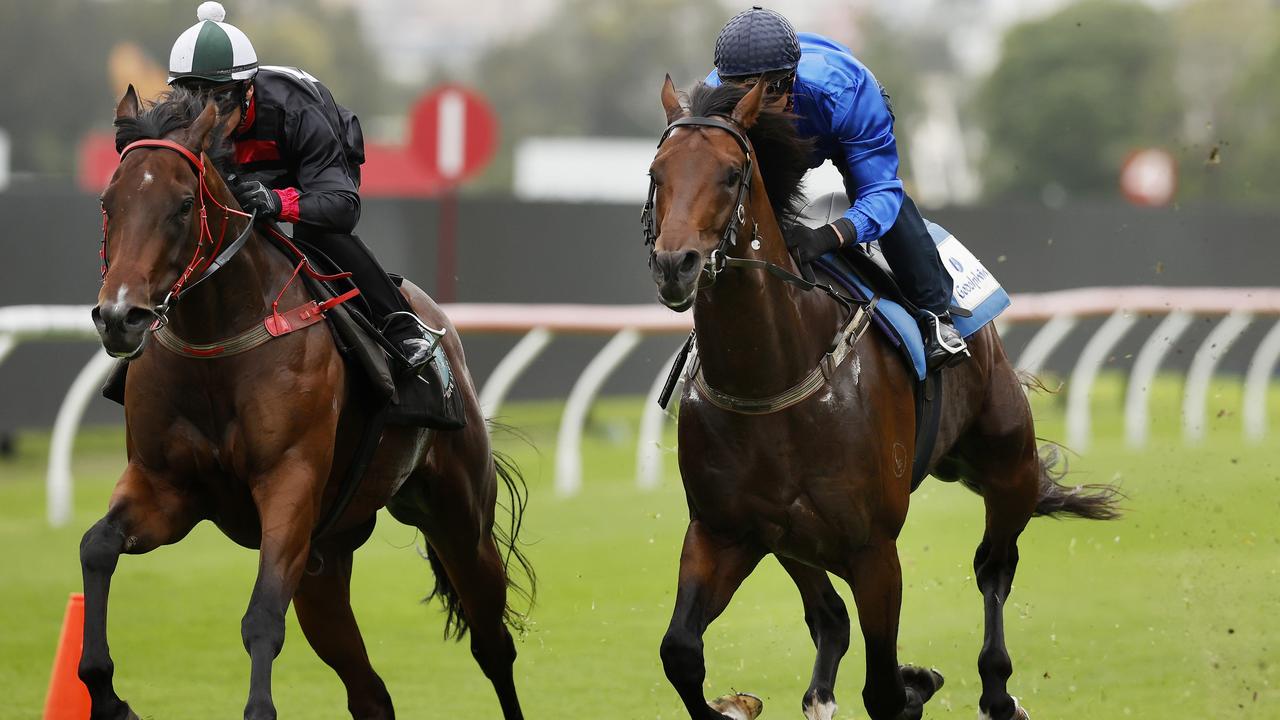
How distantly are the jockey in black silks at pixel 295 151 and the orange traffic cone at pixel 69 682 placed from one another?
1.30m

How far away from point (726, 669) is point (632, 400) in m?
6.73

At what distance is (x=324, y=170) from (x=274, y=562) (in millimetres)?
1180

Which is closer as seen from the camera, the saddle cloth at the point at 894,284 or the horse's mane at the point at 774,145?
the horse's mane at the point at 774,145

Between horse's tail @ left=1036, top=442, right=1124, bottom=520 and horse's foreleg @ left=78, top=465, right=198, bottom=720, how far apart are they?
3.20 meters

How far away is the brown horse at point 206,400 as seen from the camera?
4469mm

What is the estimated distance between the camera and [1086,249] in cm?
1605

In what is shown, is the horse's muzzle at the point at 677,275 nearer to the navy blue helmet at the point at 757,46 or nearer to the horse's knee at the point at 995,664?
the navy blue helmet at the point at 757,46

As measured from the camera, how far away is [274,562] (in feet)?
15.5

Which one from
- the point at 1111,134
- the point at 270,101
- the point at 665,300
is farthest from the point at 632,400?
the point at 1111,134

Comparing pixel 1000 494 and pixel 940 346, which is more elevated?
pixel 940 346

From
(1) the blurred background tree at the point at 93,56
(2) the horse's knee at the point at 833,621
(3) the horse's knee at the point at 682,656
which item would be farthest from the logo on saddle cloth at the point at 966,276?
(1) the blurred background tree at the point at 93,56

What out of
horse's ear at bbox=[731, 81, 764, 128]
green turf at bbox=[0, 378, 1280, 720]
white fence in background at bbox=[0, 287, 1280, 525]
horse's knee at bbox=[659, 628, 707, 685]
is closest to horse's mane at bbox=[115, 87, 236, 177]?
horse's ear at bbox=[731, 81, 764, 128]

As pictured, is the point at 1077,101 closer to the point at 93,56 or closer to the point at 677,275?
the point at 677,275

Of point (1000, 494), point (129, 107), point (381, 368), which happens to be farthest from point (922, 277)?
point (129, 107)
